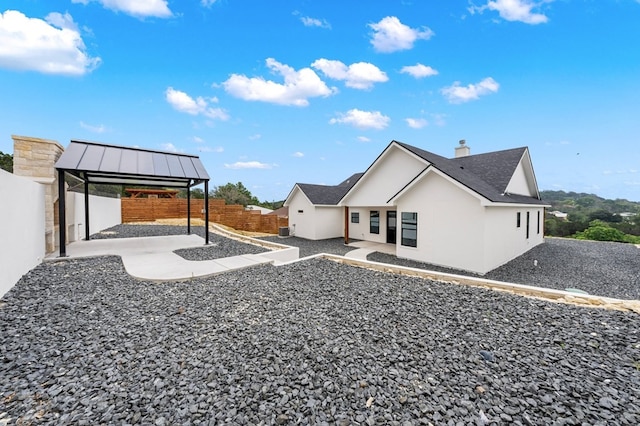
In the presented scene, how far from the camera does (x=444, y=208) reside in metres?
9.82

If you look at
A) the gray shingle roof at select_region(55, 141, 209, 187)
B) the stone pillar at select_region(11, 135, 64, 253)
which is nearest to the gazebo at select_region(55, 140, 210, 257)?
the gray shingle roof at select_region(55, 141, 209, 187)

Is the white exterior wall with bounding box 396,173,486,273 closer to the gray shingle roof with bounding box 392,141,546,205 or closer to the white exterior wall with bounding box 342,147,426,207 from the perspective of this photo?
the gray shingle roof with bounding box 392,141,546,205

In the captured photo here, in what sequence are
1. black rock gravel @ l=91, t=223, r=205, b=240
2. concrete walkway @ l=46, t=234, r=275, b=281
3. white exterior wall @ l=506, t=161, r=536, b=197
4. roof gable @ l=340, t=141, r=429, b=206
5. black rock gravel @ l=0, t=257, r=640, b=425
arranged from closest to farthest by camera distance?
black rock gravel @ l=0, t=257, r=640, b=425 → concrete walkway @ l=46, t=234, r=275, b=281 → black rock gravel @ l=91, t=223, r=205, b=240 → roof gable @ l=340, t=141, r=429, b=206 → white exterior wall @ l=506, t=161, r=536, b=197

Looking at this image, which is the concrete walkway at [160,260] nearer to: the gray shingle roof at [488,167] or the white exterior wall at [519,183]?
the gray shingle roof at [488,167]

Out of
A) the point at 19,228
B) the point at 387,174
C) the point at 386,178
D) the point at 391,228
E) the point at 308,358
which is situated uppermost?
the point at 387,174

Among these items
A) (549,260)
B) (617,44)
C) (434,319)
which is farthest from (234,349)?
(617,44)

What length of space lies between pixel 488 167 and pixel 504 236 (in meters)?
4.73

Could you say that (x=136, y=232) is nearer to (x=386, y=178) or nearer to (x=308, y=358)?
(x=386, y=178)

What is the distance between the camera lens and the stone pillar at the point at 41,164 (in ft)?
21.7

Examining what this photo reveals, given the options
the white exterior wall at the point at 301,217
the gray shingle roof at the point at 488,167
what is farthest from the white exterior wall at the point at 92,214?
the gray shingle roof at the point at 488,167

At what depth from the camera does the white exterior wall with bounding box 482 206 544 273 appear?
914 centimetres

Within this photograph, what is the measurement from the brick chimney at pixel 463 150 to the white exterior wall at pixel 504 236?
17.3ft

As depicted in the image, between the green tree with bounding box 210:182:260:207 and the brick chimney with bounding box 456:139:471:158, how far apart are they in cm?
3234

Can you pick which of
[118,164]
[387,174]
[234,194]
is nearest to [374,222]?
[387,174]
